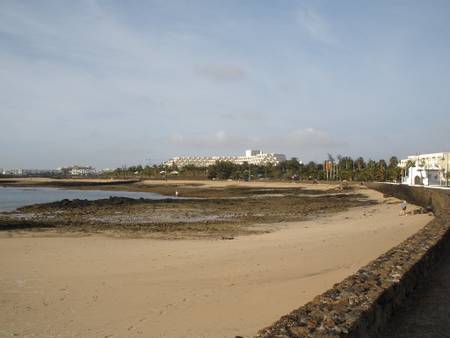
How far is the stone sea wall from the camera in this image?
4199mm

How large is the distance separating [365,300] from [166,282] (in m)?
5.17

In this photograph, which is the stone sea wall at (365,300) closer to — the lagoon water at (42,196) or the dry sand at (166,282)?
the dry sand at (166,282)

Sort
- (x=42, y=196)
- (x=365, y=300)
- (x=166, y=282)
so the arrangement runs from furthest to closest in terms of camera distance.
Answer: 1. (x=42, y=196)
2. (x=166, y=282)
3. (x=365, y=300)

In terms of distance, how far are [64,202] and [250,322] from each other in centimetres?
3501

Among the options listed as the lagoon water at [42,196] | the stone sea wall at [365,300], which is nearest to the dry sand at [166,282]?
the stone sea wall at [365,300]

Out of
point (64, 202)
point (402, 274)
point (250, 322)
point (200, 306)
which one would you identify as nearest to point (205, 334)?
point (250, 322)

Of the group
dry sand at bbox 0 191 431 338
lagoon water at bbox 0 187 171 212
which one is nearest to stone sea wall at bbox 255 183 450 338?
dry sand at bbox 0 191 431 338

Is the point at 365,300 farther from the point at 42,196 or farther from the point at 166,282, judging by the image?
the point at 42,196

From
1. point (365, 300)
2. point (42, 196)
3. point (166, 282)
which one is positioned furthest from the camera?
point (42, 196)

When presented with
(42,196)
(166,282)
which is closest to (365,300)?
(166,282)

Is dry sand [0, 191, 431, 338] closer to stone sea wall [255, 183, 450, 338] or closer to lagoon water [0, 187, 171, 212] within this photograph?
stone sea wall [255, 183, 450, 338]

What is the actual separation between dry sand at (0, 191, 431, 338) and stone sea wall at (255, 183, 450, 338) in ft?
5.01

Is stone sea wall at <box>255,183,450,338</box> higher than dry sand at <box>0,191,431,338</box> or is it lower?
higher

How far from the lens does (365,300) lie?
499 cm
